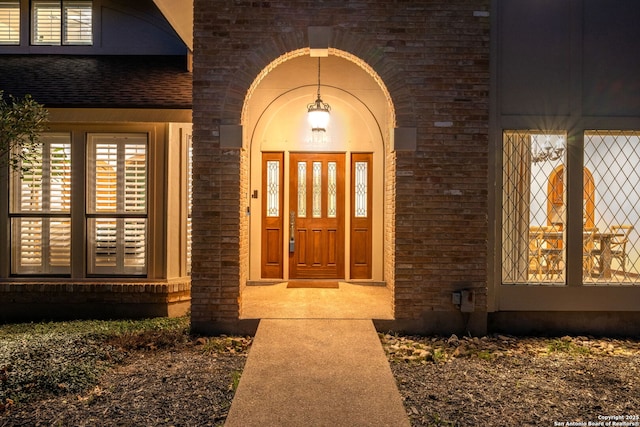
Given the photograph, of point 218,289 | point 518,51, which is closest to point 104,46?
point 218,289

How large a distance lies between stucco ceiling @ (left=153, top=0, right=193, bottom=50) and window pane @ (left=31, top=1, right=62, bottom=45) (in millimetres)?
2959

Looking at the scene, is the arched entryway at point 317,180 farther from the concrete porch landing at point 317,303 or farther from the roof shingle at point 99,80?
the roof shingle at point 99,80

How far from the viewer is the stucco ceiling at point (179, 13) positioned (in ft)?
18.7

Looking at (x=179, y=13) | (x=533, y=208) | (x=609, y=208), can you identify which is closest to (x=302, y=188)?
(x=179, y=13)

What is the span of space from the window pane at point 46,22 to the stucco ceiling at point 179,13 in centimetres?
296

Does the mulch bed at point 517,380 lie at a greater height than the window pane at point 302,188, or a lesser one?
lesser

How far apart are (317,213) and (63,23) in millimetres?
5935

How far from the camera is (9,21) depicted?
7773 mm

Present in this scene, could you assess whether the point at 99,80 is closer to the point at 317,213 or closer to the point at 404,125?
the point at 317,213

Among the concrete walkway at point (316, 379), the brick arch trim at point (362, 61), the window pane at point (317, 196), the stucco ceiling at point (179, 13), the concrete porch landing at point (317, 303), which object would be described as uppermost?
the stucco ceiling at point (179, 13)

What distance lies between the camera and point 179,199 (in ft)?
22.1

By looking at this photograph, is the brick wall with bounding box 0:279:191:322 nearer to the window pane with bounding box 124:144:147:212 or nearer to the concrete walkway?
the window pane with bounding box 124:144:147:212

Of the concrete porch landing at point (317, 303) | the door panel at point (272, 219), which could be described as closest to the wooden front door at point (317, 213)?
the door panel at point (272, 219)

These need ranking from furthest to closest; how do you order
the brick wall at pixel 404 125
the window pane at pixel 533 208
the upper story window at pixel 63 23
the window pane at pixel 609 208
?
the upper story window at pixel 63 23, the window pane at pixel 609 208, the window pane at pixel 533 208, the brick wall at pixel 404 125
